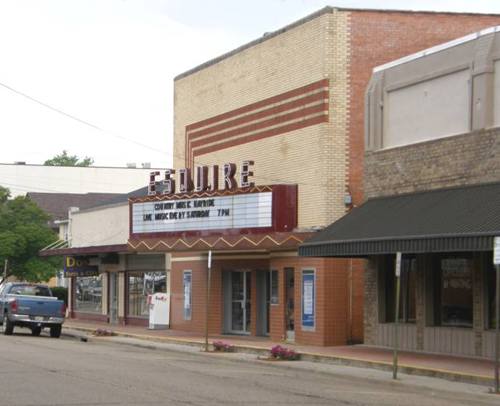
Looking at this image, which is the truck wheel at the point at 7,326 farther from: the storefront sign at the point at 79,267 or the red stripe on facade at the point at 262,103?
the storefront sign at the point at 79,267

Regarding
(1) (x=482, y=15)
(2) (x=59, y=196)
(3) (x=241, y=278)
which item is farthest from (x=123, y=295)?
(2) (x=59, y=196)

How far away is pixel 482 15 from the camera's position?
28.9 meters

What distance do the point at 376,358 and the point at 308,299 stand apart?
5.13 meters

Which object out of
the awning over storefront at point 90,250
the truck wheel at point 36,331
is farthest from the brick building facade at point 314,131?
the awning over storefront at point 90,250

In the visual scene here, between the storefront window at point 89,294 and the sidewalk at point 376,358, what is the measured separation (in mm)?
12218

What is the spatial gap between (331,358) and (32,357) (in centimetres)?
694

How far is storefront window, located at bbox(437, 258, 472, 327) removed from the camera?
2327cm

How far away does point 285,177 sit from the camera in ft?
97.3

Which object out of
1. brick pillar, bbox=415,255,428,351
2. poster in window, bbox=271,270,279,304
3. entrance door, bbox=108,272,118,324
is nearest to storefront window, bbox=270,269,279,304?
poster in window, bbox=271,270,279,304

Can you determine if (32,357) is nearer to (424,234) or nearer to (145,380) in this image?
(145,380)

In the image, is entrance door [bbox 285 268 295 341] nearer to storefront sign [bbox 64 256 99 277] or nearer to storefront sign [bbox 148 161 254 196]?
storefront sign [bbox 148 161 254 196]

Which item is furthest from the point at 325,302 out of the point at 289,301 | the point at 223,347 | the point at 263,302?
the point at 263,302

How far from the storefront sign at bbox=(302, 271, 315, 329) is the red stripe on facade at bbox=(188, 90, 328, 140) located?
4968 millimetres

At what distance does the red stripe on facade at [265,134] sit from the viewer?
92.5 ft
